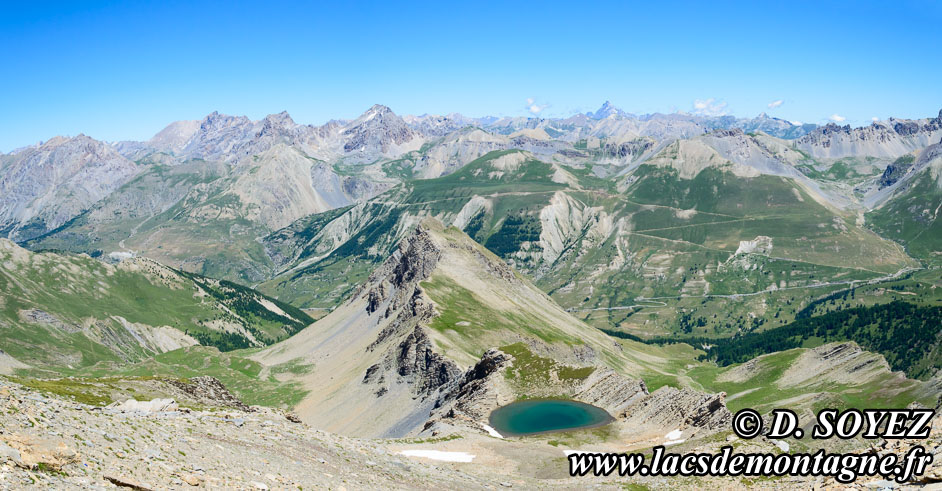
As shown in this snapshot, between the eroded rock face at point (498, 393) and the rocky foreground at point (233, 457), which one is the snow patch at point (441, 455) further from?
the eroded rock face at point (498, 393)

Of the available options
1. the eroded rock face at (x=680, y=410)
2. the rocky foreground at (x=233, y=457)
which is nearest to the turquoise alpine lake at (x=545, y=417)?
the eroded rock face at (x=680, y=410)

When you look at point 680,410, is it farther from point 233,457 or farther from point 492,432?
point 233,457

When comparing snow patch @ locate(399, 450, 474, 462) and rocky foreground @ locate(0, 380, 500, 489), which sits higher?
rocky foreground @ locate(0, 380, 500, 489)

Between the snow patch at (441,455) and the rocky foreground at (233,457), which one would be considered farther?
the snow patch at (441,455)

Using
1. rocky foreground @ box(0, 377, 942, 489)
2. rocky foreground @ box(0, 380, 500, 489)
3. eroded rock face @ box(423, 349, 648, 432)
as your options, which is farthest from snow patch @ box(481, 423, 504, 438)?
rocky foreground @ box(0, 380, 500, 489)

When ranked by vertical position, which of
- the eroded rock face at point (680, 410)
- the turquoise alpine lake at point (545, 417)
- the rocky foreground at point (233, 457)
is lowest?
the turquoise alpine lake at point (545, 417)

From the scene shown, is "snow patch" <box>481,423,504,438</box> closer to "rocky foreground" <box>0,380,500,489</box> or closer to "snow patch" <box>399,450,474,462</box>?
"snow patch" <box>399,450,474,462</box>

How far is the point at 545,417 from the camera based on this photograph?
118 metres

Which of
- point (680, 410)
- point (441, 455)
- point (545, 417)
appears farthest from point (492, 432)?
point (680, 410)

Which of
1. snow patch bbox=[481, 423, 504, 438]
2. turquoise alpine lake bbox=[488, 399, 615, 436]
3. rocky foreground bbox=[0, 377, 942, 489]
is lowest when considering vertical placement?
turquoise alpine lake bbox=[488, 399, 615, 436]

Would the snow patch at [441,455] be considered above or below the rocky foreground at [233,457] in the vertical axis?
below

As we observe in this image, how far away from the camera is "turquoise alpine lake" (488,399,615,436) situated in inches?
4429

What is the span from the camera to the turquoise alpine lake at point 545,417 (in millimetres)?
112500

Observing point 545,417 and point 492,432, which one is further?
point 545,417
